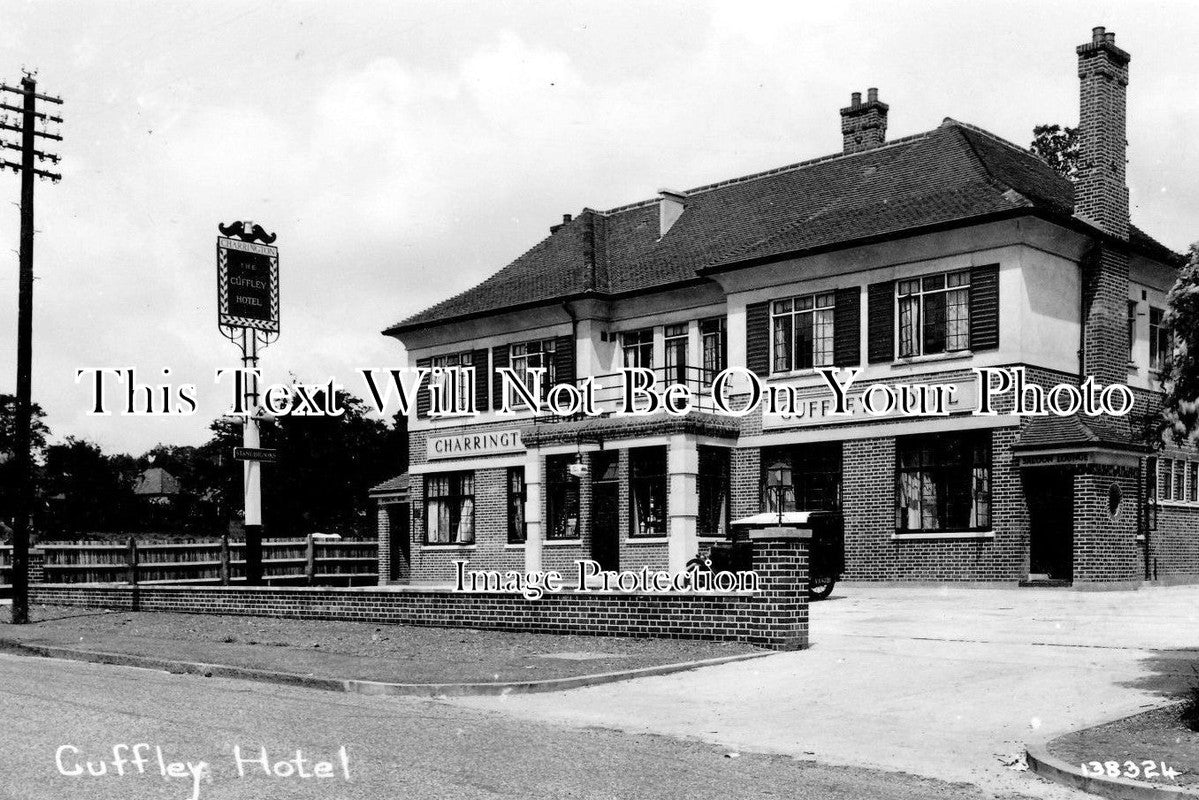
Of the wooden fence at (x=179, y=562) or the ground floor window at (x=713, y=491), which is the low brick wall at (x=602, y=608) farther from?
the ground floor window at (x=713, y=491)

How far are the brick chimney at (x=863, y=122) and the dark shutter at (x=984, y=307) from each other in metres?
9.17

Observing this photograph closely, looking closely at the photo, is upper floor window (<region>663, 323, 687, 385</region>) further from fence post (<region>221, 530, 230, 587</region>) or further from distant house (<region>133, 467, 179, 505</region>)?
distant house (<region>133, 467, 179, 505</region>)

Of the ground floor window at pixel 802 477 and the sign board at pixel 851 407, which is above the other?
the sign board at pixel 851 407

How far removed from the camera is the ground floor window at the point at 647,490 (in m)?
31.0

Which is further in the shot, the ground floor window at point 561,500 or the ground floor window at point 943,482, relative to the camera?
the ground floor window at point 561,500

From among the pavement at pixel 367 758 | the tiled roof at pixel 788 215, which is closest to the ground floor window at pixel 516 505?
the tiled roof at pixel 788 215

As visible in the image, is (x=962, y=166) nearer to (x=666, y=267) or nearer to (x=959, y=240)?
(x=959, y=240)

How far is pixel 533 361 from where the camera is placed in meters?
36.8

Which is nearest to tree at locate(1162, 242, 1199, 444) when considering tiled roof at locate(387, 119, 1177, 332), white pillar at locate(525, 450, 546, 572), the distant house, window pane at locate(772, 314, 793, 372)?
tiled roof at locate(387, 119, 1177, 332)

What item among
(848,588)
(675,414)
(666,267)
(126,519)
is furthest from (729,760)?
(126,519)

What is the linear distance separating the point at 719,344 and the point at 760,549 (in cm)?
1760

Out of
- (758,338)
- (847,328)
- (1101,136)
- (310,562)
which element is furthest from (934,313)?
(310,562)

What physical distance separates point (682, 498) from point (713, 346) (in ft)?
15.1

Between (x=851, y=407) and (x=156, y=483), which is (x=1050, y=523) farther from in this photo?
(x=156, y=483)
